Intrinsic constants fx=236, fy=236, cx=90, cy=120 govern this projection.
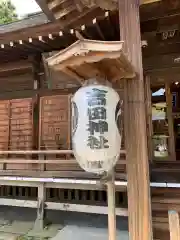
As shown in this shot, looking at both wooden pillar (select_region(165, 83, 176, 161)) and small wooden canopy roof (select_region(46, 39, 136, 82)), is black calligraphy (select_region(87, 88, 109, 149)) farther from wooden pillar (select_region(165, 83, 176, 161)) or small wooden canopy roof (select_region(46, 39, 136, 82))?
wooden pillar (select_region(165, 83, 176, 161))

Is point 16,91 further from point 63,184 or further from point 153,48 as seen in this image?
point 153,48

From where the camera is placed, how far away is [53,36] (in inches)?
190

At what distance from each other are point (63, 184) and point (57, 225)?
93 cm

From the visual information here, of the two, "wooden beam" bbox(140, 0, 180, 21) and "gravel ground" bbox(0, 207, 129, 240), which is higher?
"wooden beam" bbox(140, 0, 180, 21)

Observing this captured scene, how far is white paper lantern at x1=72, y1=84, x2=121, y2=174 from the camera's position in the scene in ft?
7.99

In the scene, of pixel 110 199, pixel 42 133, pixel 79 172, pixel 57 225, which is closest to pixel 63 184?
pixel 79 172

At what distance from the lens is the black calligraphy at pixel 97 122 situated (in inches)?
95.9

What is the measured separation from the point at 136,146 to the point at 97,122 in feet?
1.77

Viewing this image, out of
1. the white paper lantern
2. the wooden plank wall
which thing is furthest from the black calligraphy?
the wooden plank wall

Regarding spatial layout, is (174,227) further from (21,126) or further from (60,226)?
(21,126)

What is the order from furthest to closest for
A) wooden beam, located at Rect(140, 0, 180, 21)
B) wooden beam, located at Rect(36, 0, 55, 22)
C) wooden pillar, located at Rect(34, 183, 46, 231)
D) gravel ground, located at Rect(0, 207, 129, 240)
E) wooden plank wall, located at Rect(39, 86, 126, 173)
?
1. wooden plank wall, located at Rect(39, 86, 126, 173)
2. wooden pillar, located at Rect(34, 183, 46, 231)
3. gravel ground, located at Rect(0, 207, 129, 240)
4. wooden beam, located at Rect(140, 0, 180, 21)
5. wooden beam, located at Rect(36, 0, 55, 22)

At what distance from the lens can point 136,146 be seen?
2.62 metres

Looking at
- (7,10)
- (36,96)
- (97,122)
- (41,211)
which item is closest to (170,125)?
(36,96)

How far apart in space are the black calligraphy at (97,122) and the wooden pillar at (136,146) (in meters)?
0.34
